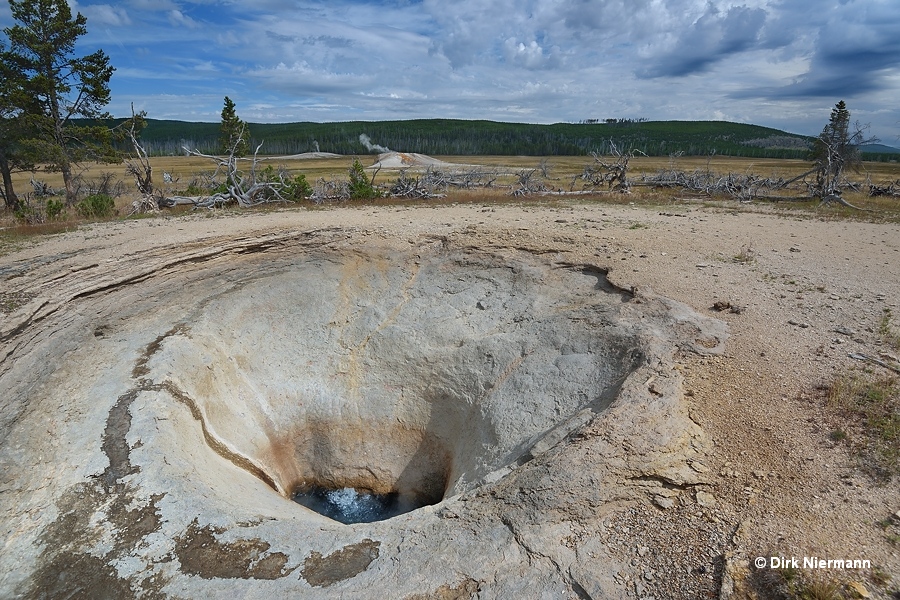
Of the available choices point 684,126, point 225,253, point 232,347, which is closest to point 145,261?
point 225,253

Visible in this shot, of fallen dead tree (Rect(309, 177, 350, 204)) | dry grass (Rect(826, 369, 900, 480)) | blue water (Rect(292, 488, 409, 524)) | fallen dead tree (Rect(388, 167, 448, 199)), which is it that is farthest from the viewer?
fallen dead tree (Rect(388, 167, 448, 199))

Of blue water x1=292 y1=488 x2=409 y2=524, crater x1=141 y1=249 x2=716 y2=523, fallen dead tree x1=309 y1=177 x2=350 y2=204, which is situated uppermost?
fallen dead tree x1=309 y1=177 x2=350 y2=204

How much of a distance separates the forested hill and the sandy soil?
232 feet

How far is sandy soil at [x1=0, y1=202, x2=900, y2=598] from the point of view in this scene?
3.59m

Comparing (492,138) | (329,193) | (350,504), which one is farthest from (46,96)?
(492,138)

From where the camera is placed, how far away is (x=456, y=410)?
28.9 feet

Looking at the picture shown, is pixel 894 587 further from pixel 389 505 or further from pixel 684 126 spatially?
pixel 684 126

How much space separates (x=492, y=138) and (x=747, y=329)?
109 m

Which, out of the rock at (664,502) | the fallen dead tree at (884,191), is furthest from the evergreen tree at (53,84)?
the fallen dead tree at (884,191)

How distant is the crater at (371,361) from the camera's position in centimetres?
791

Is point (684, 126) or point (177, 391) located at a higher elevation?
point (684, 126)

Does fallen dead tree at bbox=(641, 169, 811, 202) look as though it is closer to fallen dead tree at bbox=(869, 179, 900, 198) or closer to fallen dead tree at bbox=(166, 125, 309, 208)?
fallen dead tree at bbox=(869, 179, 900, 198)

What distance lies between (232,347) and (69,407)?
129 inches

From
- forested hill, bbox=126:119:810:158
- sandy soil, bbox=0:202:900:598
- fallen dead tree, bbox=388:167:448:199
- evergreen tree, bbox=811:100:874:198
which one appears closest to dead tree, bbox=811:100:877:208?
evergreen tree, bbox=811:100:874:198
